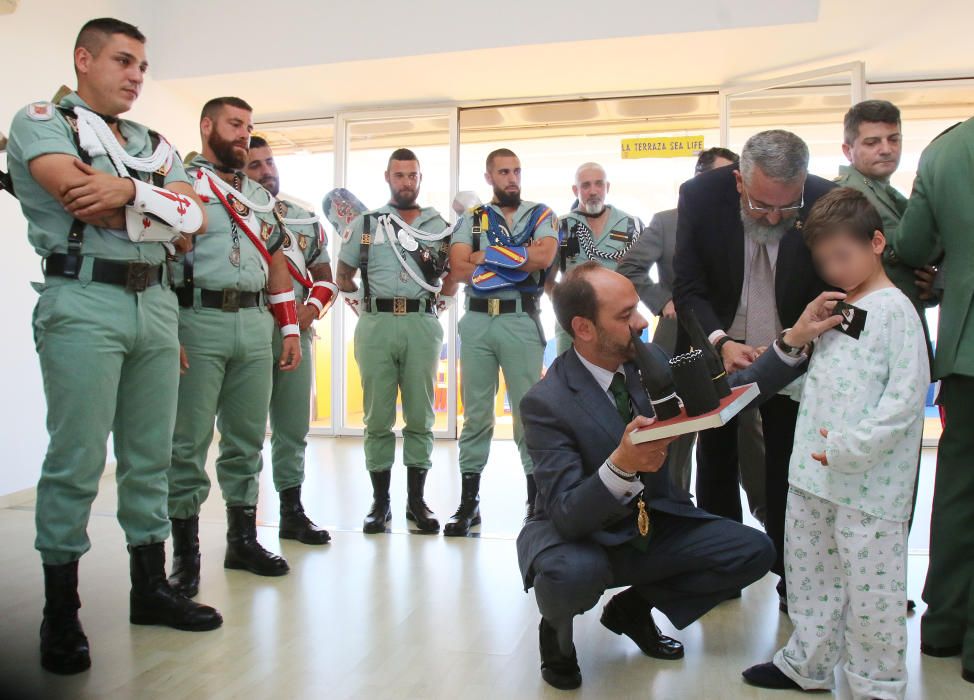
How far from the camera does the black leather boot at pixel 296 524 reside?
3.49m

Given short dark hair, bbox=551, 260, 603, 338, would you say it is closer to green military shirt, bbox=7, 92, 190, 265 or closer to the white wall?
green military shirt, bbox=7, 92, 190, 265

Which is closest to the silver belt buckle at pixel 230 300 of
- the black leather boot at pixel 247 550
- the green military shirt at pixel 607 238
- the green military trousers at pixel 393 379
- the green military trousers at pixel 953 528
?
the black leather boot at pixel 247 550

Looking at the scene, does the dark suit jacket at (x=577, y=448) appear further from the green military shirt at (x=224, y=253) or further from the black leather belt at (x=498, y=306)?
the black leather belt at (x=498, y=306)

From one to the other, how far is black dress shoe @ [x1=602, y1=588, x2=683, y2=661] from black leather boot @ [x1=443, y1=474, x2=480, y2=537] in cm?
140

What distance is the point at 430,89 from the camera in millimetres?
6297

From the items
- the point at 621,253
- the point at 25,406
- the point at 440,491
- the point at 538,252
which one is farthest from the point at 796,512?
the point at 25,406

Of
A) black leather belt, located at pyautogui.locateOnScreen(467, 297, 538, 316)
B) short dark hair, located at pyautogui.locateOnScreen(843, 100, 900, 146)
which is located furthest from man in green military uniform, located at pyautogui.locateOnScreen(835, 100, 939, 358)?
black leather belt, located at pyautogui.locateOnScreen(467, 297, 538, 316)

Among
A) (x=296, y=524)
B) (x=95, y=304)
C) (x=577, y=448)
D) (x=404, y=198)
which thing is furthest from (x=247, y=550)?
(x=404, y=198)

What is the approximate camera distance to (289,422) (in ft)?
11.8

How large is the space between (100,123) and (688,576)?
6.61ft

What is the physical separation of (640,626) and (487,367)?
5.88 ft

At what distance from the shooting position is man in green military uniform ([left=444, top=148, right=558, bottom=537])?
3830 millimetres

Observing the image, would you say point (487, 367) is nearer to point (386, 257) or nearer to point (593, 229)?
point (386, 257)

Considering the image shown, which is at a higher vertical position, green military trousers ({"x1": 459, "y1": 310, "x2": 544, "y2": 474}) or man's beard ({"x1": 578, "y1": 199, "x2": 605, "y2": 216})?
man's beard ({"x1": 578, "y1": 199, "x2": 605, "y2": 216})
